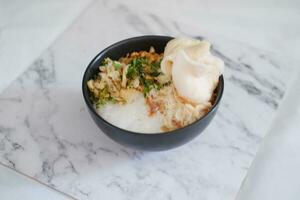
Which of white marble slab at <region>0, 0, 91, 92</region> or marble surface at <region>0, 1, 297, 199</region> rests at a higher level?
white marble slab at <region>0, 0, 91, 92</region>

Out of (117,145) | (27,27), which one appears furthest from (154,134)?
(27,27)

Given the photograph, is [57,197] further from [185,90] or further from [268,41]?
[268,41]

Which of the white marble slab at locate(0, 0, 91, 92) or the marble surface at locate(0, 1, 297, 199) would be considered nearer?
the marble surface at locate(0, 1, 297, 199)

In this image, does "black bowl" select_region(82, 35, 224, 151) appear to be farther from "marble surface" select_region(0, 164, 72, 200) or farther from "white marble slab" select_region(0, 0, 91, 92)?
"white marble slab" select_region(0, 0, 91, 92)

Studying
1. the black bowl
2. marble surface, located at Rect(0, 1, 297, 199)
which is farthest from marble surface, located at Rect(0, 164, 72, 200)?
the black bowl

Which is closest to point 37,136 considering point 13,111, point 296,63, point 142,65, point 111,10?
point 13,111

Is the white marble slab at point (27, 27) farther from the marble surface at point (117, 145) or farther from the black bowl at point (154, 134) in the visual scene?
the black bowl at point (154, 134)
